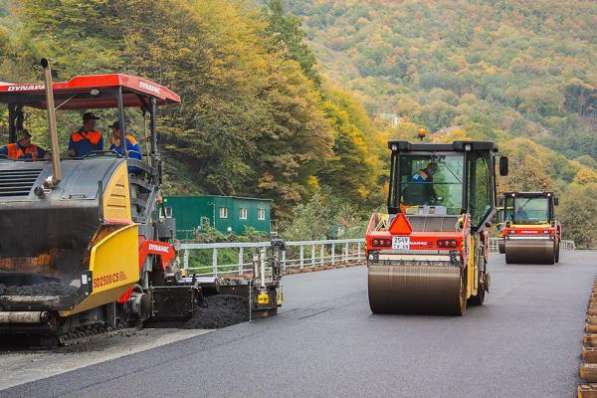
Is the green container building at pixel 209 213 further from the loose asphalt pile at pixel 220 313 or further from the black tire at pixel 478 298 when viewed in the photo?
the loose asphalt pile at pixel 220 313

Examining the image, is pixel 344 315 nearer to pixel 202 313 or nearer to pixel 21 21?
pixel 202 313

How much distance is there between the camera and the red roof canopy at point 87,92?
36.6 feet

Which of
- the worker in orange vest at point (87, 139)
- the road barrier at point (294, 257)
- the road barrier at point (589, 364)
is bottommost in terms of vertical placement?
the road barrier at point (294, 257)

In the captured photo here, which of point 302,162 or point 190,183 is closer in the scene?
point 190,183

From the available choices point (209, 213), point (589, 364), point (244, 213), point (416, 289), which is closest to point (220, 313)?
point (416, 289)

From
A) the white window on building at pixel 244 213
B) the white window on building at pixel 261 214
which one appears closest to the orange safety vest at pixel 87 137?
the white window on building at pixel 244 213

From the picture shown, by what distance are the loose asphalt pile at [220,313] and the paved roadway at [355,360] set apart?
0.24 meters

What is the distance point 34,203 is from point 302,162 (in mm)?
49386

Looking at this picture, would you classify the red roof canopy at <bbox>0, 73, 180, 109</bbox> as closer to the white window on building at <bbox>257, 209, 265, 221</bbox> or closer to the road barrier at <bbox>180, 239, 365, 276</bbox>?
the road barrier at <bbox>180, 239, 365, 276</bbox>

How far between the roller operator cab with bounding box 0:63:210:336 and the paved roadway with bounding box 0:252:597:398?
0.81 meters

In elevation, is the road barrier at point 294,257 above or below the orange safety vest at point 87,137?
below

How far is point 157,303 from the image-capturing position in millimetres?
12000

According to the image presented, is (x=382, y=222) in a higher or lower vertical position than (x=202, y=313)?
higher

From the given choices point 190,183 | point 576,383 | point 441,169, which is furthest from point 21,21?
point 576,383
